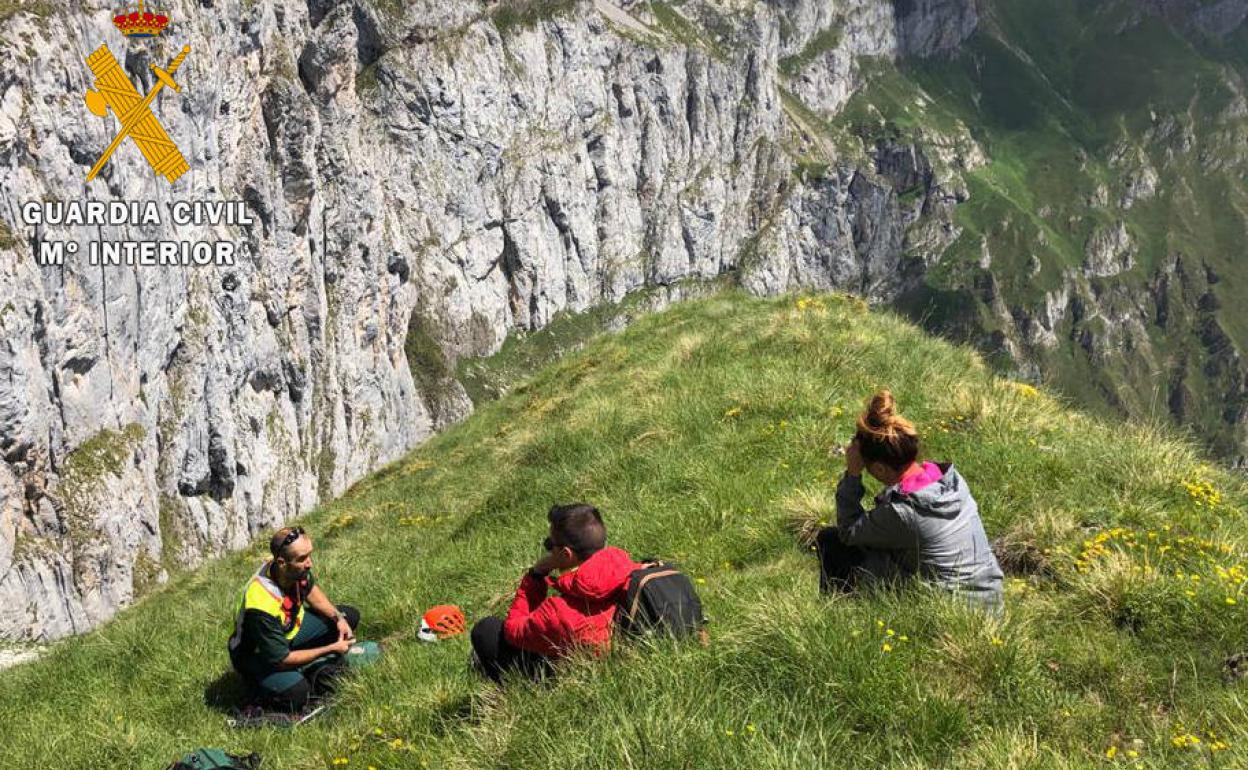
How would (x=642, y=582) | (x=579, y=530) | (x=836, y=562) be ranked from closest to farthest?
(x=642, y=582) < (x=579, y=530) < (x=836, y=562)

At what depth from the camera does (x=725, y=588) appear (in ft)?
21.8

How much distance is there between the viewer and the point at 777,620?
5.02 m

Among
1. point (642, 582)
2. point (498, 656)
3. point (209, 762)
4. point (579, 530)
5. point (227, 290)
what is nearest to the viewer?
point (642, 582)

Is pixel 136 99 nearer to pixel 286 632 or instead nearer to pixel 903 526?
pixel 286 632

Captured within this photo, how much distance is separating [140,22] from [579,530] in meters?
105

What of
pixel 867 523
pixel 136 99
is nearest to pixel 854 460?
pixel 867 523

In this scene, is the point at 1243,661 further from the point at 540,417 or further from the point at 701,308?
the point at 701,308

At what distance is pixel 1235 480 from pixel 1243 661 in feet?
13.6

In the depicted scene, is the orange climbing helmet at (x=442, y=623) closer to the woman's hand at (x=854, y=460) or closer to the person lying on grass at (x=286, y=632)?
the person lying on grass at (x=286, y=632)

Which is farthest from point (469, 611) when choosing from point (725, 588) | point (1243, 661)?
point (1243, 661)

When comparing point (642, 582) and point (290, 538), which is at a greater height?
point (290, 538)

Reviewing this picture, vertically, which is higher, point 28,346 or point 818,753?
point 28,346

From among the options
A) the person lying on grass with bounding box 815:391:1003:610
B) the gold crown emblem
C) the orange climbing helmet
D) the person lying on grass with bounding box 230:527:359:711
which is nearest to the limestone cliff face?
the gold crown emblem

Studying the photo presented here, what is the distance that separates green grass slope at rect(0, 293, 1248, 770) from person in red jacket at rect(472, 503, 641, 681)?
0.35 meters
